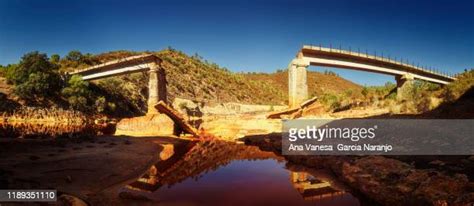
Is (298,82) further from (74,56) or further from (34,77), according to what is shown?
(74,56)

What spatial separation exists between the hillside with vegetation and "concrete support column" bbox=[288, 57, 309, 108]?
1812 centimetres

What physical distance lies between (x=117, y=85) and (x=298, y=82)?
94.6 ft

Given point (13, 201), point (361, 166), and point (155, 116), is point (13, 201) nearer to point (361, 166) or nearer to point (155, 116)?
point (361, 166)

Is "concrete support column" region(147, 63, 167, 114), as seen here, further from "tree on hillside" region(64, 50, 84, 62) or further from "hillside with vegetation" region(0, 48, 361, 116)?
"tree on hillside" region(64, 50, 84, 62)

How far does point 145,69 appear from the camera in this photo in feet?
107

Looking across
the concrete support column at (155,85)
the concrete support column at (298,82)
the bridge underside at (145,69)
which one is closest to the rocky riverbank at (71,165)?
the bridge underside at (145,69)

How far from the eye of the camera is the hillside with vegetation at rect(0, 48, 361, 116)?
104 ft

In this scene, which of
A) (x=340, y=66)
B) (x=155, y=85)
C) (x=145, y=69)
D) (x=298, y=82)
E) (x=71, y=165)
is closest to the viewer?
(x=71, y=165)

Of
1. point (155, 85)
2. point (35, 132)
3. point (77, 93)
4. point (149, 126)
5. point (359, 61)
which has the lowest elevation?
point (35, 132)

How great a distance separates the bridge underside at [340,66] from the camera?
97.7ft

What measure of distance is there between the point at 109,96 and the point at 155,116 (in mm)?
23039

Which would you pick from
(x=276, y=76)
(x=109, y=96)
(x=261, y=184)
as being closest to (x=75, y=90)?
(x=109, y=96)

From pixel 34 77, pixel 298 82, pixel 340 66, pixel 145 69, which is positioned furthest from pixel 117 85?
pixel 340 66

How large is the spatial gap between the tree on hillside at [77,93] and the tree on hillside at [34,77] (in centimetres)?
150
